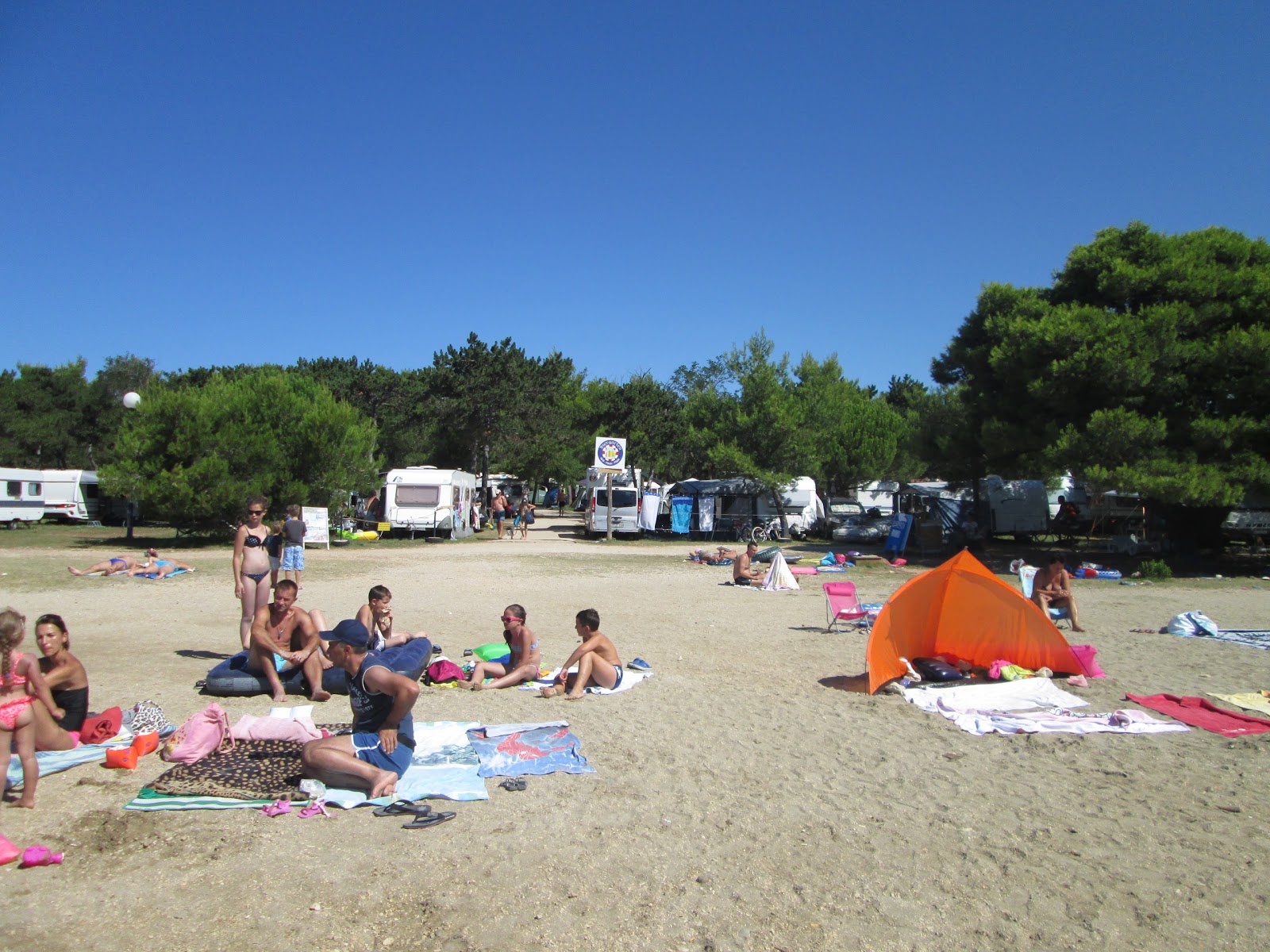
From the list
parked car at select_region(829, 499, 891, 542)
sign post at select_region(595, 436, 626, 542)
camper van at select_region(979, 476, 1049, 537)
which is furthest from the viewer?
camper van at select_region(979, 476, 1049, 537)

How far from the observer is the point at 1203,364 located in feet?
66.8

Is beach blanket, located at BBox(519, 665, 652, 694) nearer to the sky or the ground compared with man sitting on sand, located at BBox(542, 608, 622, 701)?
Result: nearer to the ground

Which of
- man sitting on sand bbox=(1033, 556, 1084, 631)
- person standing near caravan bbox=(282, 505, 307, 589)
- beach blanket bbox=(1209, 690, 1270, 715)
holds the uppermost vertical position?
person standing near caravan bbox=(282, 505, 307, 589)

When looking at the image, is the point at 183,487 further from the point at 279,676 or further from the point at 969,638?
the point at 969,638

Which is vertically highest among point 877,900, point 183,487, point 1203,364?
point 1203,364

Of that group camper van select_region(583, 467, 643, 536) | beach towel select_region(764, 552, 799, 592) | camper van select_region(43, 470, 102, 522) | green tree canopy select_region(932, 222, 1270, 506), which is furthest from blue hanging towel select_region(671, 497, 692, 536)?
camper van select_region(43, 470, 102, 522)

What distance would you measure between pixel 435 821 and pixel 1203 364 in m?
21.6

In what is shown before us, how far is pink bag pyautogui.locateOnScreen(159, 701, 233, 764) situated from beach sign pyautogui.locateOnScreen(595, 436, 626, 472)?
22226 millimetres

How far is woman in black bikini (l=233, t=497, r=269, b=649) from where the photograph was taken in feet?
30.1

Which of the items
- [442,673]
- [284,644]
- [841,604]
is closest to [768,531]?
[841,604]

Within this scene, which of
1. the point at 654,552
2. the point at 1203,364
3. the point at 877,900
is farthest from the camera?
the point at 654,552

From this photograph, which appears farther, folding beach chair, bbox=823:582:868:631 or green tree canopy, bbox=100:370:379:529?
green tree canopy, bbox=100:370:379:529

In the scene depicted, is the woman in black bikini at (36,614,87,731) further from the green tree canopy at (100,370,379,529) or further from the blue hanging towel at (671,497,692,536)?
the blue hanging towel at (671,497,692,536)

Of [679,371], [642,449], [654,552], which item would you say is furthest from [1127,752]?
[679,371]
